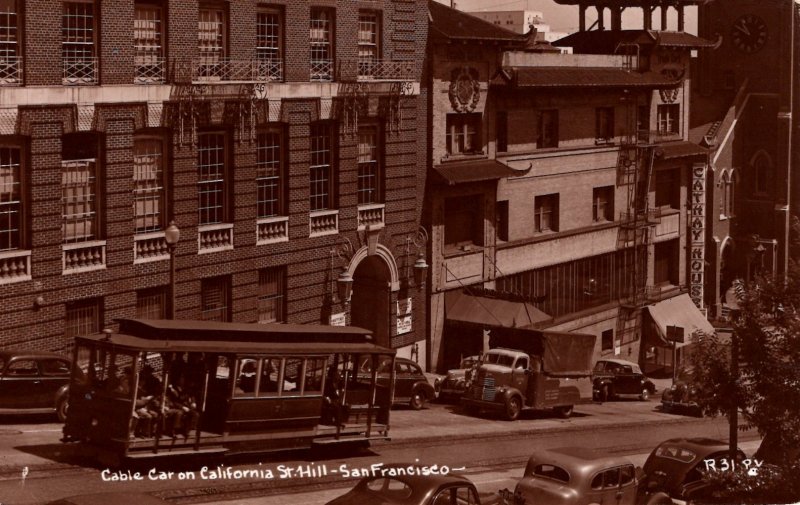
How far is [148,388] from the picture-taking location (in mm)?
25234

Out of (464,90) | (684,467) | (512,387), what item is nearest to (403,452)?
(684,467)

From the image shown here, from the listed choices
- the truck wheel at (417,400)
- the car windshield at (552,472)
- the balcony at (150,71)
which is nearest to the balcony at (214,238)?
the balcony at (150,71)

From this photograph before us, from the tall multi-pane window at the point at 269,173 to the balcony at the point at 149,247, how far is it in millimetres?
4551

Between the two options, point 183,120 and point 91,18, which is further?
point 183,120

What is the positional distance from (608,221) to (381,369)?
28.4 meters

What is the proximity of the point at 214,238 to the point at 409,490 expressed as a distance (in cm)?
2169

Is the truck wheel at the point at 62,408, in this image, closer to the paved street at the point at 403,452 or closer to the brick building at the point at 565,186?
the paved street at the point at 403,452

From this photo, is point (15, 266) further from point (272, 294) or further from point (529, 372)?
point (529, 372)

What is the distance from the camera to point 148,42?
3797cm

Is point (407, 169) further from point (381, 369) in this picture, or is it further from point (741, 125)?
point (741, 125)

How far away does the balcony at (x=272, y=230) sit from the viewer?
1668 inches

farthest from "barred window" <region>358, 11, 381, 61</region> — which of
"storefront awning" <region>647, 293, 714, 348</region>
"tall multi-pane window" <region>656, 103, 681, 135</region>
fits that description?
"storefront awning" <region>647, 293, 714, 348</region>

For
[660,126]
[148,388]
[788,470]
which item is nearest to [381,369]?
[148,388]

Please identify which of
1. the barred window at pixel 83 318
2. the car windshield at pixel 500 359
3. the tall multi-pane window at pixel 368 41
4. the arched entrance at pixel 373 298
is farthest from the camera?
the arched entrance at pixel 373 298
